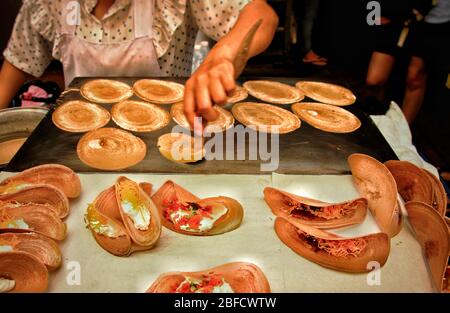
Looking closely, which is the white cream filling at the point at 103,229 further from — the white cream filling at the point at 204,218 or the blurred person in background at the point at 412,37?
the blurred person in background at the point at 412,37

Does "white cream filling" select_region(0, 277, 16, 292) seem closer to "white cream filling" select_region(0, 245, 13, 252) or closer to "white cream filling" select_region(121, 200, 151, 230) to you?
"white cream filling" select_region(0, 245, 13, 252)

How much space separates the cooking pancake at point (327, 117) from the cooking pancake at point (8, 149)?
113 centimetres

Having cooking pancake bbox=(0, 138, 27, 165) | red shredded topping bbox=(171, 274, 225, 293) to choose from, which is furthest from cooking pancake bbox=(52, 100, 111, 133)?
red shredded topping bbox=(171, 274, 225, 293)

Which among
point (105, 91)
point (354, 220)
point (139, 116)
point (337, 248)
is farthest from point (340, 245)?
point (105, 91)

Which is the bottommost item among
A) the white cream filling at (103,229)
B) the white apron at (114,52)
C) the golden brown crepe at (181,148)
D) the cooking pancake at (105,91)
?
the white cream filling at (103,229)

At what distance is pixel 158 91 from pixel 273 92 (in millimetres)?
516

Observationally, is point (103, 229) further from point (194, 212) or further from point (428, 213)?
point (428, 213)

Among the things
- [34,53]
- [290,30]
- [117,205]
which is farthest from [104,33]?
[290,30]

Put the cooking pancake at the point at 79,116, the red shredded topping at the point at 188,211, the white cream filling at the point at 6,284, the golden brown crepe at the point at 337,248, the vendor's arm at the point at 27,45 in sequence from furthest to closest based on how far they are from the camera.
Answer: the vendor's arm at the point at 27,45
the cooking pancake at the point at 79,116
the red shredded topping at the point at 188,211
the golden brown crepe at the point at 337,248
the white cream filling at the point at 6,284

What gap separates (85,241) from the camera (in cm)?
108

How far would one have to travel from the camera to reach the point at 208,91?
1.06 metres

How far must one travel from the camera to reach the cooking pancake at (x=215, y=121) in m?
1.57

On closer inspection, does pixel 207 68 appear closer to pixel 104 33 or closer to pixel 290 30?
pixel 104 33

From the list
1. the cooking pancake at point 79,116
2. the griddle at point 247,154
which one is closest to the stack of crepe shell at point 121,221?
the griddle at point 247,154
